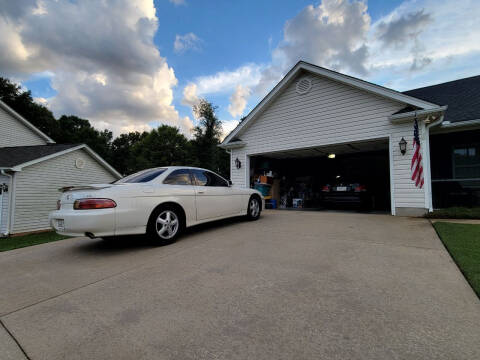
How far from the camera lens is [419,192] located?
6.09 metres

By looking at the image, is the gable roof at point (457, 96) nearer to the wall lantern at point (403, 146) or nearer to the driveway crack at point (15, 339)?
the wall lantern at point (403, 146)

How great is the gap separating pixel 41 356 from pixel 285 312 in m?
1.58

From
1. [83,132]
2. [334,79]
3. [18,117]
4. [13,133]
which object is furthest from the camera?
[83,132]

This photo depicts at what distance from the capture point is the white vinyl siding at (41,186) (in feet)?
31.7

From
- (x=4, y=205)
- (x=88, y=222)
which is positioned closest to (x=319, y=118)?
(x=88, y=222)

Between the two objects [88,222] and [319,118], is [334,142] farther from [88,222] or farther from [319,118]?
[88,222]

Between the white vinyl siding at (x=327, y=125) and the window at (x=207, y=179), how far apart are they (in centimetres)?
443

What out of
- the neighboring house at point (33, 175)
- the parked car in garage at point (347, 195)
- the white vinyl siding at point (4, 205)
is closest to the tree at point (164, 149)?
the neighboring house at point (33, 175)

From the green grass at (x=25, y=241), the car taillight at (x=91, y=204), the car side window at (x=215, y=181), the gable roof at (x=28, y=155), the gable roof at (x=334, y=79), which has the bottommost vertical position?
the green grass at (x=25, y=241)

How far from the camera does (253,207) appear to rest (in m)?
5.85

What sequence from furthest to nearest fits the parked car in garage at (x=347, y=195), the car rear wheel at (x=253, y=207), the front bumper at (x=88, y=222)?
the parked car in garage at (x=347, y=195) → the car rear wheel at (x=253, y=207) → the front bumper at (x=88, y=222)

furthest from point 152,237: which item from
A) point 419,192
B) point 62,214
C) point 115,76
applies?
point 115,76

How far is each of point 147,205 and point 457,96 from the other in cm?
1174

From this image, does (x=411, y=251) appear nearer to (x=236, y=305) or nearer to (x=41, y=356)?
(x=236, y=305)
